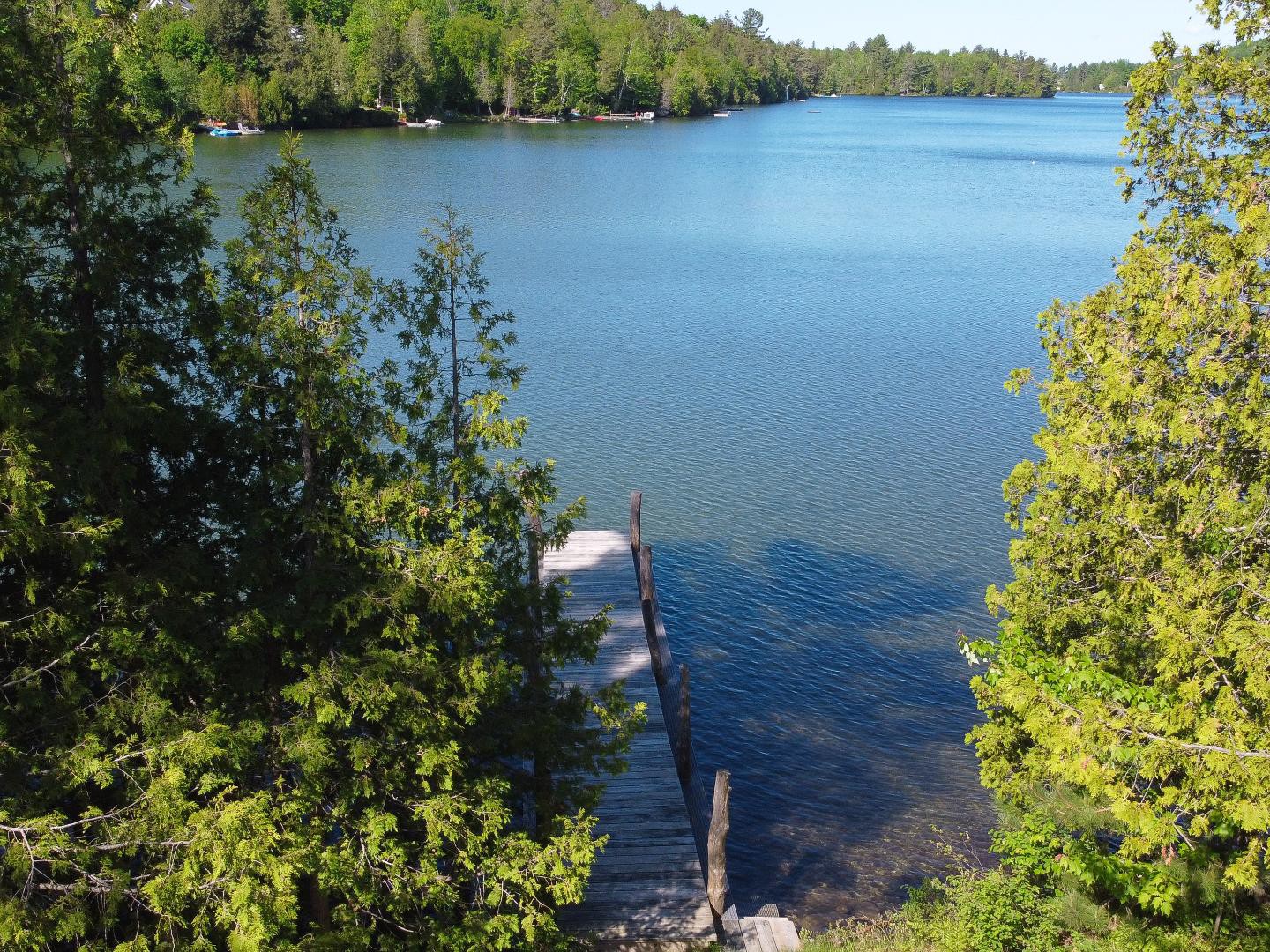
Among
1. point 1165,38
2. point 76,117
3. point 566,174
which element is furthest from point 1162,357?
point 566,174

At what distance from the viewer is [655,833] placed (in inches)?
553

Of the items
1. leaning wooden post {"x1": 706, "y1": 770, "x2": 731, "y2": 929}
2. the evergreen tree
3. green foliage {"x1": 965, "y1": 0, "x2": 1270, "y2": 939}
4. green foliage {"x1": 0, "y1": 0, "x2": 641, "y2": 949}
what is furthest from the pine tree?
green foliage {"x1": 965, "y1": 0, "x2": 1270, "y2": 939}

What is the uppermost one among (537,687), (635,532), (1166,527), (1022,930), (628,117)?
(628,117)

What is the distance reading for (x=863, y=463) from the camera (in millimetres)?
30547

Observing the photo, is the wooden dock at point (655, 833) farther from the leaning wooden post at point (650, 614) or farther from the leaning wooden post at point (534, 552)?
the leaning wooden post at point (534, 552)

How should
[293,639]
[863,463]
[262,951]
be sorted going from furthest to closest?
[863,463] → [293,639] → [262,951]

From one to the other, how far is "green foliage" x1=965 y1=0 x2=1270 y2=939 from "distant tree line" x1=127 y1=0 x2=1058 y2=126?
230 ft

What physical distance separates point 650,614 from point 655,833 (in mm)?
5686

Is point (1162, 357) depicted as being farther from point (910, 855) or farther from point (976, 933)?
point (910, 855)

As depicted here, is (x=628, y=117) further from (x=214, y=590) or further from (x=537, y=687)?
(x=214, y=590)

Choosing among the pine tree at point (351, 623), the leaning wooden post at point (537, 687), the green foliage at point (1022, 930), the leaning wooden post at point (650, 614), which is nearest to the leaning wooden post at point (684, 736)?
the leaning wooden post at point (650, 614)

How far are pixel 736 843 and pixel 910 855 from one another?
274 centimetres

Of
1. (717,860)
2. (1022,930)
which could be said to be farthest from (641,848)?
(1022,930)

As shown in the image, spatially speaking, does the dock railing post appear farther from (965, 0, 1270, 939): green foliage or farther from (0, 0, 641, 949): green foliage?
(0, 0, 641, 949): green foliage
